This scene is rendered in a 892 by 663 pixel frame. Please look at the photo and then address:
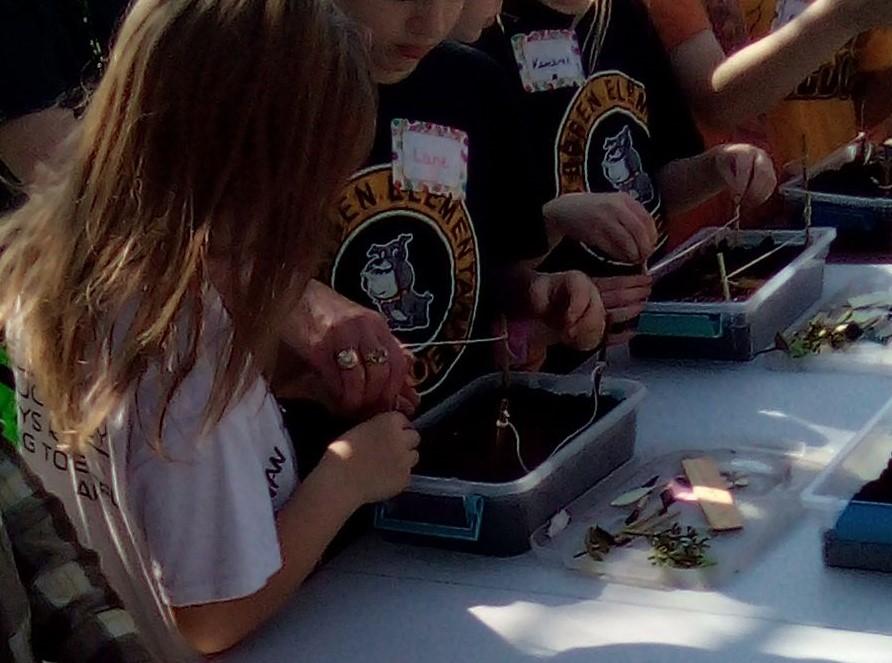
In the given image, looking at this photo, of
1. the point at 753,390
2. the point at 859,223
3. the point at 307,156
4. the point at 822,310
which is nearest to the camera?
the point at 307,156

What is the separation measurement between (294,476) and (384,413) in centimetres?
9

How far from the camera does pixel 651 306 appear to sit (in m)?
1.31

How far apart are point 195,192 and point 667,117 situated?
0.92 metres

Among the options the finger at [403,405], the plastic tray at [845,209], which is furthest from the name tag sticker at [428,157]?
the plastic tray at [845,209]

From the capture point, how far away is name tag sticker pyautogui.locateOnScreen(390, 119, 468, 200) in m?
1.16

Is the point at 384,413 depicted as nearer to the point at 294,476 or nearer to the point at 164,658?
the point at 294,476

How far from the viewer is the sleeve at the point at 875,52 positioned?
185 centimetres

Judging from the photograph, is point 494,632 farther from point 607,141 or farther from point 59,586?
point 607,141

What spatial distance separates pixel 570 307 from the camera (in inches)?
46.7

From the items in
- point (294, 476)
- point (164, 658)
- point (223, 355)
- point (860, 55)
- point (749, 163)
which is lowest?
point (164, 658)

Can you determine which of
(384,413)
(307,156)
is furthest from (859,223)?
(307,156)

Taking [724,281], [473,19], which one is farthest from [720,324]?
[473,19]

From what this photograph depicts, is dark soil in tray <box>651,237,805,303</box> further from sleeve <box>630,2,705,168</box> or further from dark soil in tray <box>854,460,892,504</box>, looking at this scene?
dark soil in tray <box>854,460,892,504</box>

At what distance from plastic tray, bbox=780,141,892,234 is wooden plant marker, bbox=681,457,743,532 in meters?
0.64
